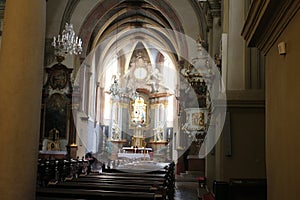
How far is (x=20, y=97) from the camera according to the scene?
341 cm

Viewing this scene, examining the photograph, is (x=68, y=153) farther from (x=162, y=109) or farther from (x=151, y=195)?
(x=162, y=109)

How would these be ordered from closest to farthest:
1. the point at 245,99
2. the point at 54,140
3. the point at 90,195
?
the point at 90,195 < the point at 245,99 < the point at 54,140

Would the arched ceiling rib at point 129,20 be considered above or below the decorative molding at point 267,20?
above

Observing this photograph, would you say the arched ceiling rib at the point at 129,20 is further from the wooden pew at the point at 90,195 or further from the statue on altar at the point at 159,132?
the wooden pew at the point at 90,195

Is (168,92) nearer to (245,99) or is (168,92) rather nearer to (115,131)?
(115,131)

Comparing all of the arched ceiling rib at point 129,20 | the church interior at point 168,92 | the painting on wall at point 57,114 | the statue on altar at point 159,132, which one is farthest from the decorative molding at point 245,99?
the statue on altar at point 159,132

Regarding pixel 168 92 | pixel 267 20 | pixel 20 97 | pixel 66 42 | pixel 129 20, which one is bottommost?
pixel 20 97

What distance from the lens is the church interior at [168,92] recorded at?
10.9 feet

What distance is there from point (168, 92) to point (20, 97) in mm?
24412

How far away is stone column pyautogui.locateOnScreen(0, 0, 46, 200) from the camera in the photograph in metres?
3.33

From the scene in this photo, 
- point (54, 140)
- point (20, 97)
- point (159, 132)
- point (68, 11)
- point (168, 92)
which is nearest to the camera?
point (20, 97)

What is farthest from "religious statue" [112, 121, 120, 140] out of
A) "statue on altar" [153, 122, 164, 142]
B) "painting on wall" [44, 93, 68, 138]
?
"painting on wall" [44, 93, 68, 138]

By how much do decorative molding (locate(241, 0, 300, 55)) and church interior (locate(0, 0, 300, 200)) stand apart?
0.01 metres

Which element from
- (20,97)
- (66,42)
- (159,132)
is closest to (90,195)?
(20,97)
